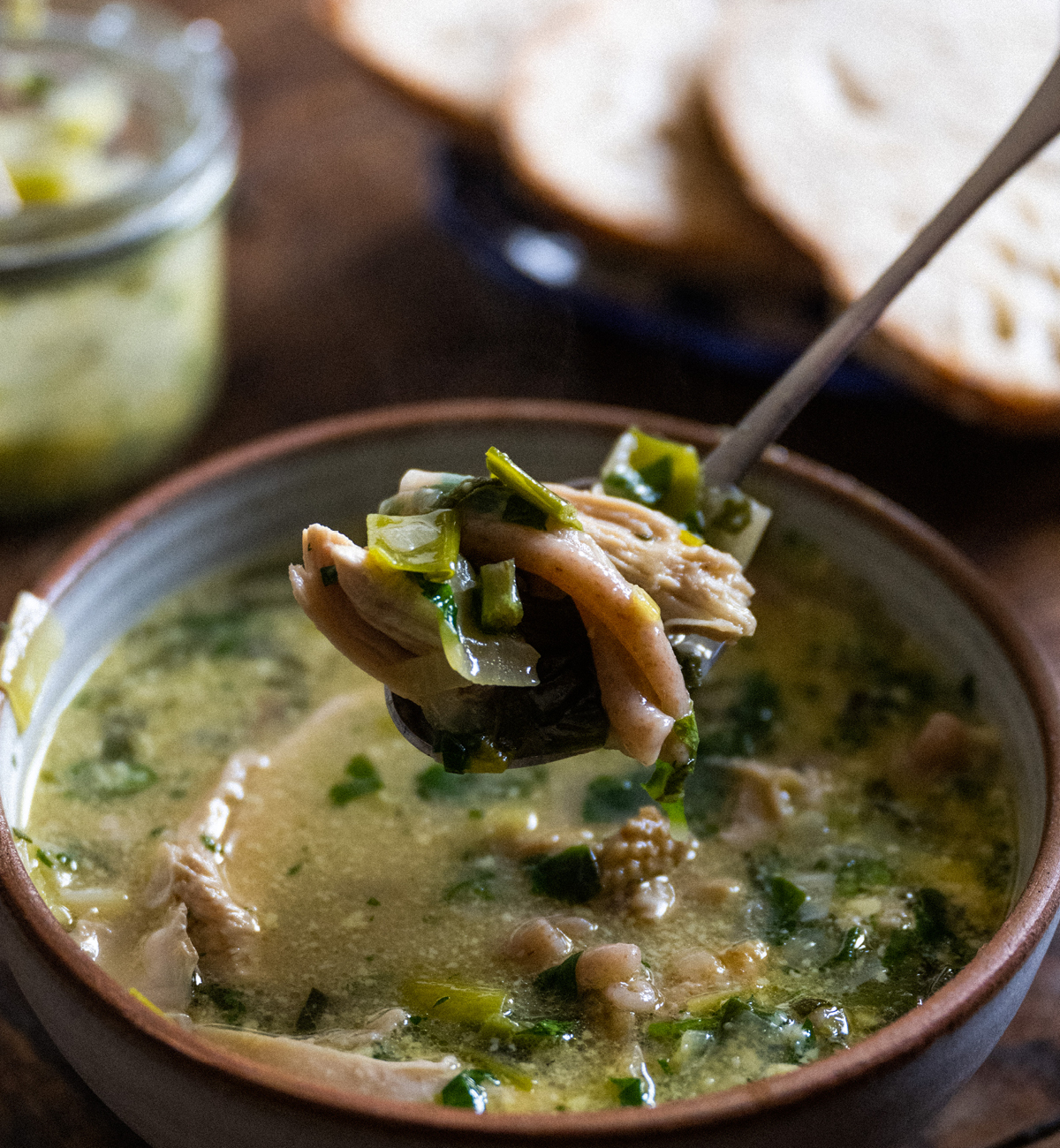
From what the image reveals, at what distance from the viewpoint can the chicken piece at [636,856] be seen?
1.67m

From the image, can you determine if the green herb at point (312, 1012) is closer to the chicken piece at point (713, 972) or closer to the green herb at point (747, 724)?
the chicken piece at point (713, 972)

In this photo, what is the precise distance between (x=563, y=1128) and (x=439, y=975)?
435 millimetres

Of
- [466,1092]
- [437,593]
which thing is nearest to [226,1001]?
[466,1092]

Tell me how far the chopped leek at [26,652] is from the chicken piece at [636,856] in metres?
0.73

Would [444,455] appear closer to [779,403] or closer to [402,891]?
[779,403]

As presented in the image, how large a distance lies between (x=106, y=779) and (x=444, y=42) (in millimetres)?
1946

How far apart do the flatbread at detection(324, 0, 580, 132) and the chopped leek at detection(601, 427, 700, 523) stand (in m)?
1.41

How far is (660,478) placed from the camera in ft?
5.72

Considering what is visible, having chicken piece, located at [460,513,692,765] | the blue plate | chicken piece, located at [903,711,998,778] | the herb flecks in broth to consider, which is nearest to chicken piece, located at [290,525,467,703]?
chicken piece, located at [460,513,692,765]

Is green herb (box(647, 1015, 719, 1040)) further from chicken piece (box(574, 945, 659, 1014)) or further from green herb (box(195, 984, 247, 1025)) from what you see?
green herb (box(195, 984, 247, 1025))

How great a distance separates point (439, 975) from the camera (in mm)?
1577

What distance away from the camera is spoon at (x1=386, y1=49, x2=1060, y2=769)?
1.75 meters

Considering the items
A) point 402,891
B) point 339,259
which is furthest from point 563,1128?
point 339,259

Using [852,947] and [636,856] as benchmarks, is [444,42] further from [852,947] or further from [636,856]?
[852,947]
